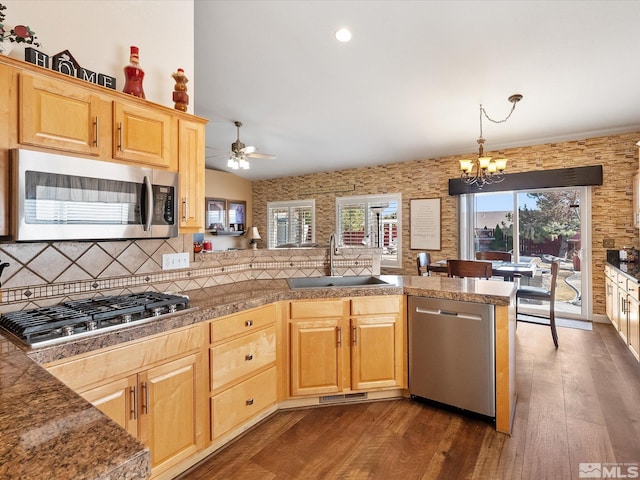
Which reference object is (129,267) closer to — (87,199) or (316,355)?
(87,199)

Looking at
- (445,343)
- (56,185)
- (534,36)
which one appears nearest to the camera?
(56,185)

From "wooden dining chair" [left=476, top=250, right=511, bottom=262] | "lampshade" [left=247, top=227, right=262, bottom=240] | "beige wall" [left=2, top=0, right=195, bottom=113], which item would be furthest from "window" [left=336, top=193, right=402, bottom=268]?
"beige wall" [left=2, top=0, right=195, bottom=113]

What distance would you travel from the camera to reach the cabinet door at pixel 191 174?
2.07 m

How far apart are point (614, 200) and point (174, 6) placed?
5513 millimetres

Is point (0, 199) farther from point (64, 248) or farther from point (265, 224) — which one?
point (265, 224)

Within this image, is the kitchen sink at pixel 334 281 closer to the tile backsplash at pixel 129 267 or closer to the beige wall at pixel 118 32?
the tile backsplash at pixel 129 267

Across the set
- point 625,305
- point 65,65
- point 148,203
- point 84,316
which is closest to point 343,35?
point 65,65

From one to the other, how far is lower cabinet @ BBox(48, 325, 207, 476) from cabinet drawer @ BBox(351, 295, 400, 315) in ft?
3.60

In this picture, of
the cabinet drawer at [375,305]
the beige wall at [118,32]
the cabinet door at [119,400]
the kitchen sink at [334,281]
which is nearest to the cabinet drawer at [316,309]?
the cabinet drawer at [375,305]

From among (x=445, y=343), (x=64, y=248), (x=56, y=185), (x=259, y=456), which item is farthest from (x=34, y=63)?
(x=445, y=343)

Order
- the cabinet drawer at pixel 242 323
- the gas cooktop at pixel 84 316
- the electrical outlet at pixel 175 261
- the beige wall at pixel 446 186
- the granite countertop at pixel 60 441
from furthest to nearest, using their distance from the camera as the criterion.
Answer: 1. the beige wall at pixel 446 186
2. the electrical outlet at pixel 175 261
3. the cabinet drawer at pixel 242 323
4. the gas cooktop at pixel 84 316
5. the granite countertop at pixel 60 441

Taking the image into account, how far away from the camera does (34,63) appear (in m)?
1.54

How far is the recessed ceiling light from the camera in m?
2.83

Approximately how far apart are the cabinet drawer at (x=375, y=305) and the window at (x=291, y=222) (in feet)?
16.0
